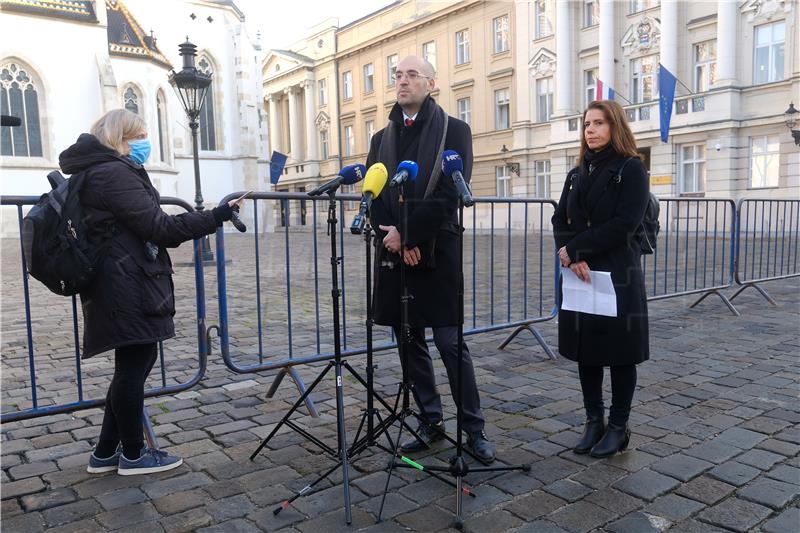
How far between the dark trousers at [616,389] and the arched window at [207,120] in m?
37.2

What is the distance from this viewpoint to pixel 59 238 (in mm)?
2967

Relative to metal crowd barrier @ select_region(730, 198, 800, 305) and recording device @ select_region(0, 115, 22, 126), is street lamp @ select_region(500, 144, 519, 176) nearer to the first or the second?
metal crowd barrier @ select_region(730, 198, 800, 305)

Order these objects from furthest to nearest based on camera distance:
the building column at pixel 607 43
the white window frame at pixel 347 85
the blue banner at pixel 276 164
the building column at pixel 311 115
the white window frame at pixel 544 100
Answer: the building column at pixel 311 115
the white window frame at pixel 347 85
the white window frame at pixel 544 100
the building column at pixel 607 43
the blue banner at pixel 276 164

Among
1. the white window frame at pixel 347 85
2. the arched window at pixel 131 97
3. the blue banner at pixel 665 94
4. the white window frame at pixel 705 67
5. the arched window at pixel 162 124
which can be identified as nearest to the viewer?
the blue banner at pixel 665 94

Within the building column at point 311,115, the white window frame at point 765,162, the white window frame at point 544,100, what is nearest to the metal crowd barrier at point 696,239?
the white window frame at point 765,162

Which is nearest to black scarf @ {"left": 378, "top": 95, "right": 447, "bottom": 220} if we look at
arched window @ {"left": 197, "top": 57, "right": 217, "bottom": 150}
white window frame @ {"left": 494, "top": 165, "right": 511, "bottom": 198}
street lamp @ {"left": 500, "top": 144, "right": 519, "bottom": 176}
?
street lamp @ {"left": 500, "top": 144, "right": 519, "bottom": 176}

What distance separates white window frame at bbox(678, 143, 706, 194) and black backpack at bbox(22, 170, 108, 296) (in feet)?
90.5

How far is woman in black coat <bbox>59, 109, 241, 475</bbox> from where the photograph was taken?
9.96 feet

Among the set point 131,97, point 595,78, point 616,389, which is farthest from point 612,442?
point 131,97

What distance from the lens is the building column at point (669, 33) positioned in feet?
88.5

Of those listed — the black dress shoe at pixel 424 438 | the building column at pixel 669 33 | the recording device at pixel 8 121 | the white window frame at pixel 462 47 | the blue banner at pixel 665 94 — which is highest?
the white window frame at pixel 462 47

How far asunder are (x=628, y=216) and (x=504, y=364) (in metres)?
2.54

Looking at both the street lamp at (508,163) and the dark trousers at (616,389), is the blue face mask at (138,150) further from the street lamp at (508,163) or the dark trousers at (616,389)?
the street lamp at (508,163)

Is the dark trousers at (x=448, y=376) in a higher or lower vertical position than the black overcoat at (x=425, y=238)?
lower
